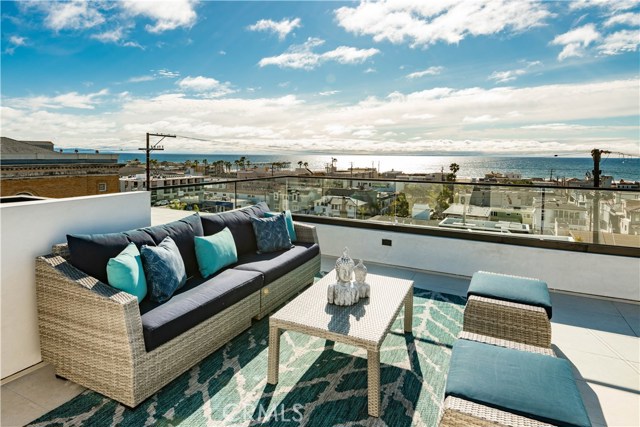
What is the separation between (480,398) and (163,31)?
31.7 feet

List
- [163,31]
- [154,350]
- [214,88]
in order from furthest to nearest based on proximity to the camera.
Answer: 1. [214,88]
2. [163,31]
3. [154,350]

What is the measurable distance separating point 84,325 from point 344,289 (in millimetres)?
1649

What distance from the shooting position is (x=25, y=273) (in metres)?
2.42

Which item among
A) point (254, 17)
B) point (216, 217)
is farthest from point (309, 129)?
point (216, 217)

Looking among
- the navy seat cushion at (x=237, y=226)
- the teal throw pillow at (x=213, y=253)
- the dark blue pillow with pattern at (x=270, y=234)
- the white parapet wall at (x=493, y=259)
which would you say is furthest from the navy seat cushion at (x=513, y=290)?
the navy seat cushion at (x=237, y=226)

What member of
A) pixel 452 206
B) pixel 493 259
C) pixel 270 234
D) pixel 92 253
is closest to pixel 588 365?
pixel 493 259

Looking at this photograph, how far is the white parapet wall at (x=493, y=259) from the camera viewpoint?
13.2ft

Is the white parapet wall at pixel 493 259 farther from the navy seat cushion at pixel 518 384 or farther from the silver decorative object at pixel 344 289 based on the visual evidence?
the navy seat cushion at pixel 518 384

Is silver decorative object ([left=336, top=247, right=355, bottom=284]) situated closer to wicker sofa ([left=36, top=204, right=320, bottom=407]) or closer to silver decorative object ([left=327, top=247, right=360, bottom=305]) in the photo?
silver decorative object ([left=327, top=247, right=360, bottom=305])

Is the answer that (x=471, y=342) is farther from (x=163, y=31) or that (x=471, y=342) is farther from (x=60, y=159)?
(x=60, y=159)

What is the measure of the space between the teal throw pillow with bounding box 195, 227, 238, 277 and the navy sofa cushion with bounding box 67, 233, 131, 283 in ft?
2.43

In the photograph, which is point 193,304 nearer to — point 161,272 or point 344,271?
point 161,272

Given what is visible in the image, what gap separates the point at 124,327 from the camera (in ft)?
6.64

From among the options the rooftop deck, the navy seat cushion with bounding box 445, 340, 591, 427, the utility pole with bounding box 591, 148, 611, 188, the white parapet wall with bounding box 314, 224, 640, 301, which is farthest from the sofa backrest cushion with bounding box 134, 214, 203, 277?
the utility pole with bounding box 591, 148, 611, 188
